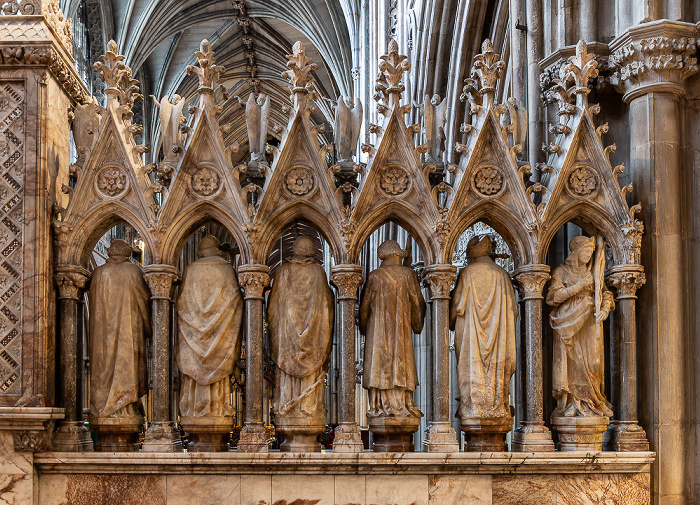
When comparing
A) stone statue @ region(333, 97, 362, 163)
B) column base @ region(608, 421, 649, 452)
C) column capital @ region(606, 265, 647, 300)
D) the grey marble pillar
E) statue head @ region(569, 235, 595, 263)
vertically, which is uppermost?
stone statue @ region(333, 97, 362, 163)

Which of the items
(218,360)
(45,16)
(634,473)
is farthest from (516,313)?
(45,16)

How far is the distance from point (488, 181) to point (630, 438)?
243cm

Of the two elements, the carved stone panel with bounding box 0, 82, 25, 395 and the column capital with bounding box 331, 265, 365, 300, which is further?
the column capital with bounding box 331, 265, 365, 300

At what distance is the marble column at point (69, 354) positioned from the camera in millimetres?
7699

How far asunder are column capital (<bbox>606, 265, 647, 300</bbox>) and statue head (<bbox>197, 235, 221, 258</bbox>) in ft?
11.1

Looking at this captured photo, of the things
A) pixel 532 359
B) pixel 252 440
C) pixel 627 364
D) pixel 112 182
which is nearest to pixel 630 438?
pixel 627 364

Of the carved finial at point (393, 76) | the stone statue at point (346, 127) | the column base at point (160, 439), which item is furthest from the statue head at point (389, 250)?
the column base at point (160, 439)

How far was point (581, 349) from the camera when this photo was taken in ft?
25.9

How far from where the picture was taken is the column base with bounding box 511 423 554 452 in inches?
303

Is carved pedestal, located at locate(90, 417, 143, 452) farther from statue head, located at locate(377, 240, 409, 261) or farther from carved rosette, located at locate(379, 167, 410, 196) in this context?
carved rosette, located at locate(379, 167, 410, 196)

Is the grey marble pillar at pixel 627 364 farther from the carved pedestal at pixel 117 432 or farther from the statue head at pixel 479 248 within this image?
the carved pedestal at pixel 117 432

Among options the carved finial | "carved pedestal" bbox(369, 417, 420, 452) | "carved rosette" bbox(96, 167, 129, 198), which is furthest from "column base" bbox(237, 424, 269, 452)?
the carved finial

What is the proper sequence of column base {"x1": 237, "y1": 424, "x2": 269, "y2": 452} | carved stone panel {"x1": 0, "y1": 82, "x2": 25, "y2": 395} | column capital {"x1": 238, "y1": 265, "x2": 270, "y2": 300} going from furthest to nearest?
1. column capital {"x1": 238, "y1": 265, "x2": 270, "y2": 300}
2. column base {"x1": 237, "y1": 424, "x2": 269, "y2": 452}
3. carved stone panel {"x1": 0, "y1": 82, "x2": 25, "y2": 395}

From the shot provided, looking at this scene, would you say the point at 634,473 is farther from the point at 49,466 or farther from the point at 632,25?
the point at 49,466
